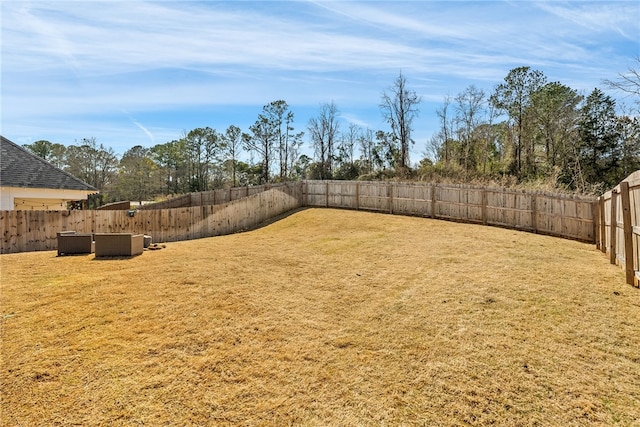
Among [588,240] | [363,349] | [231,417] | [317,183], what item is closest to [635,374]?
[363,349]

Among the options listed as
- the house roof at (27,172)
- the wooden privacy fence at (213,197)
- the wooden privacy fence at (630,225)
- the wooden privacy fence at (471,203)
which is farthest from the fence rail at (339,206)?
the wooden privacy fence at (630,225)

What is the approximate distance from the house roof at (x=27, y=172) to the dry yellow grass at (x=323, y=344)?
27.0 ft

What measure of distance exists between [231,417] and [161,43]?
8.50 metres

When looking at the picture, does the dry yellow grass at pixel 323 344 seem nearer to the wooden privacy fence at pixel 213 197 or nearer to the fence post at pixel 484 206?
the fence post at pixel 484 206

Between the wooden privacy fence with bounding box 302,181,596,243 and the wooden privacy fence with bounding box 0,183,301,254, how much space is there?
3839 mm

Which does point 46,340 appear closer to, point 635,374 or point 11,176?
point 635,374

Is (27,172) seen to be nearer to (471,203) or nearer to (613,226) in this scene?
(471,203)

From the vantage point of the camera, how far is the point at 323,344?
11.8 feet

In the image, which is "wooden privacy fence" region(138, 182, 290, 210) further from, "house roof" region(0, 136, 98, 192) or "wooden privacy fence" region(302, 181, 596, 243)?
"house roof" region(0, 136, 98, 192)

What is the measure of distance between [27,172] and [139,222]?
5973 millimetres

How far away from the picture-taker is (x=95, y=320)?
4.07 meters

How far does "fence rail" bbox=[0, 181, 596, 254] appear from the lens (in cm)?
968

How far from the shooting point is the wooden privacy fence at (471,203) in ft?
32.8

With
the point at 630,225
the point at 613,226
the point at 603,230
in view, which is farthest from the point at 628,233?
the point at 603,230
